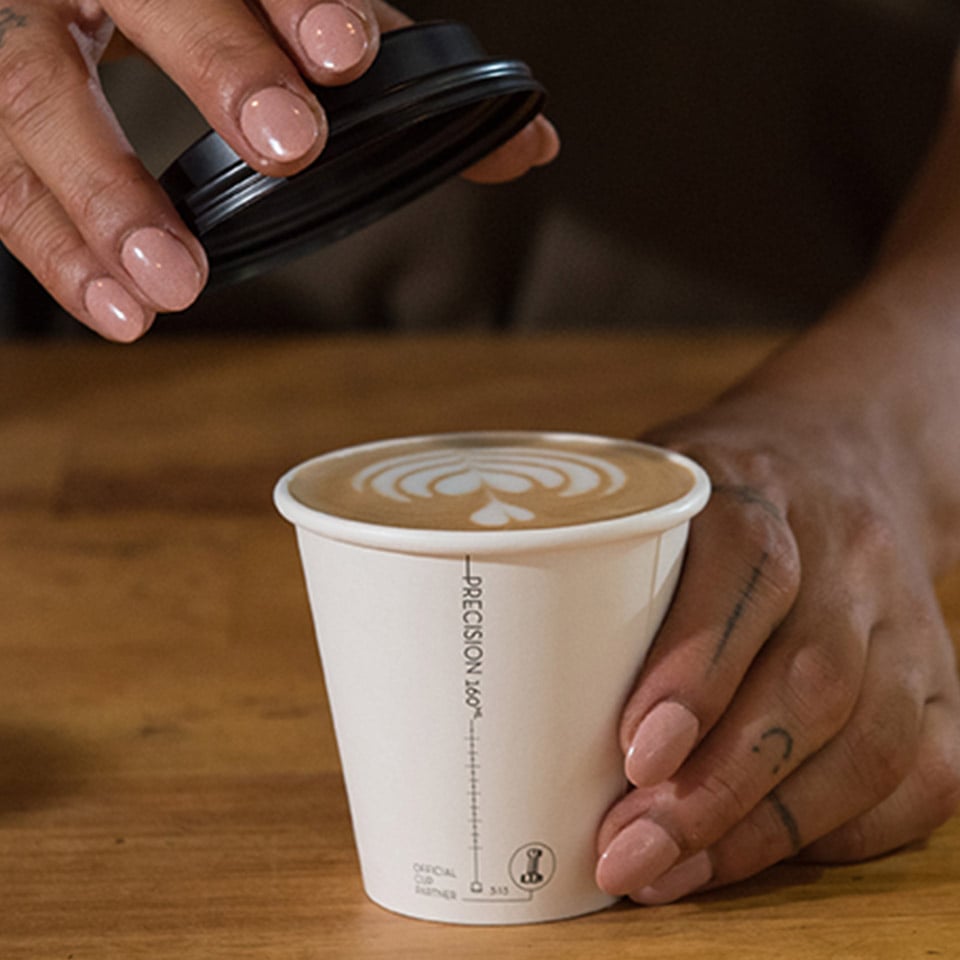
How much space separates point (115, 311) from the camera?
0.65 m

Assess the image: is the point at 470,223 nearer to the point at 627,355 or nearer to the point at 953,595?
the point at 627,355

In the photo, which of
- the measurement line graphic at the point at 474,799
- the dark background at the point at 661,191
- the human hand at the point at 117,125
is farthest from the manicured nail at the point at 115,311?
the dark background at the point at 661,191

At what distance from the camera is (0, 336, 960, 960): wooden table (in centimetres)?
63

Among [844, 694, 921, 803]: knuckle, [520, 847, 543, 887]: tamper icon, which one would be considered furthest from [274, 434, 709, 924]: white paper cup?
[844, 694, 921, 803]: knuckle

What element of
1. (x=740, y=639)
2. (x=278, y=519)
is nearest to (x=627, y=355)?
(x=278, y=519)

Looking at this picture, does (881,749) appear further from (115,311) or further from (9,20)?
(9,20)

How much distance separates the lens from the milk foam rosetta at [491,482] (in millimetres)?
616

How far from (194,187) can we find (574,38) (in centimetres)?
136

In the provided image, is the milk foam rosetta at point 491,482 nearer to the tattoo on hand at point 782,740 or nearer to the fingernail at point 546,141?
the tattoo on hand at point 782,740

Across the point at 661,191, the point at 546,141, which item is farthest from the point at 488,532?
the point at 661,191

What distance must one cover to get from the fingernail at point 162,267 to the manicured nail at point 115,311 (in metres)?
0.02

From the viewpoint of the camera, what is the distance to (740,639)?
0.64 metres

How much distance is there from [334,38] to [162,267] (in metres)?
0.12

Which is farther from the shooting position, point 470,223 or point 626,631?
point 470,223
